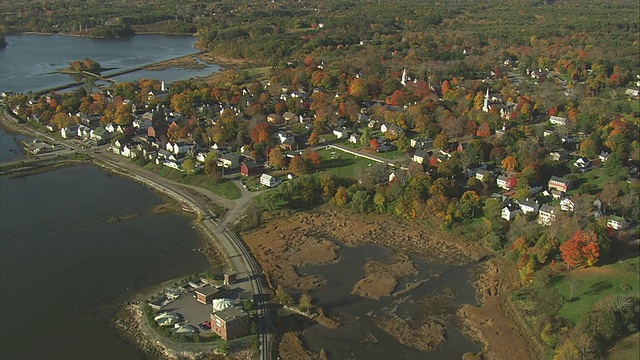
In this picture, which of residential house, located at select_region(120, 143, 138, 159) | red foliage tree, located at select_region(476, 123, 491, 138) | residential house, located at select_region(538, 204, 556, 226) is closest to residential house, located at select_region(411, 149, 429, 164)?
red foliage tree, located at select_region(476, 123, 491, 138)

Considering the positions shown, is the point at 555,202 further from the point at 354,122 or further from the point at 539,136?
the point at 354,122

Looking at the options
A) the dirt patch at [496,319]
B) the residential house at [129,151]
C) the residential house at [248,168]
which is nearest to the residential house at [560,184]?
the dirt patch at [496,319]

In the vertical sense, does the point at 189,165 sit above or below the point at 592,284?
below

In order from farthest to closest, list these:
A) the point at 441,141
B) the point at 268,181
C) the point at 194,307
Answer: the point at 441,141 < the point at 268,181 < the point at 194,307

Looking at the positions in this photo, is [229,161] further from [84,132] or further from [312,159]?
[84,132]

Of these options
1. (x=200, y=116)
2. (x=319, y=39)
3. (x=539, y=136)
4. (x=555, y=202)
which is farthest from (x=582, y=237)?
(x=319, y=39)

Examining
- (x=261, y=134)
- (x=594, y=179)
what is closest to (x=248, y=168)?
(x=261, y=134)

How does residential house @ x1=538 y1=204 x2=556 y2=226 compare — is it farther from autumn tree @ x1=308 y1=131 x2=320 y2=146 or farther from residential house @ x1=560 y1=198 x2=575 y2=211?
autumn tree @ x1=308 y1=131 x2=320 y2=146

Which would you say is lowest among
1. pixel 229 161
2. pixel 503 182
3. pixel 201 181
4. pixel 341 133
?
pixel 201 181
